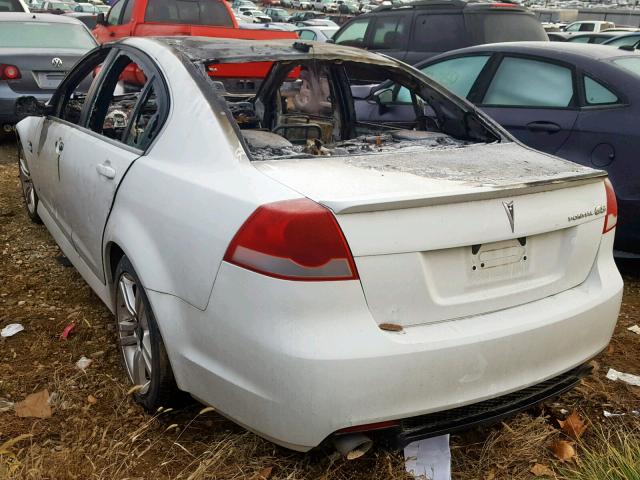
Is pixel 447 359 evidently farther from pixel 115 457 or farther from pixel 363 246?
pixel 115 457

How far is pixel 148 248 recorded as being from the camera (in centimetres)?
263

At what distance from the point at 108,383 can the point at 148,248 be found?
858 mm

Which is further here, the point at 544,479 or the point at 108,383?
the point at 108,383

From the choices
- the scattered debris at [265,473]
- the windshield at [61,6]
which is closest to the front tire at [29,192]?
the scattered debris at [265,473]

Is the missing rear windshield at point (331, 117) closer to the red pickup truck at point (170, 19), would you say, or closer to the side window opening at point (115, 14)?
the red pickup truck at point (170, 19)

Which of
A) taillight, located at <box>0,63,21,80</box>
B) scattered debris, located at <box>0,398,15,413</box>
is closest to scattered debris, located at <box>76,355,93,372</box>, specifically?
scattered debris, located at <box>0,398,15,413</box>

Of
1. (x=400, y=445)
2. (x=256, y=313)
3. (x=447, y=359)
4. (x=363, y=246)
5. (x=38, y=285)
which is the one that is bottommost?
(x=38, y=285)

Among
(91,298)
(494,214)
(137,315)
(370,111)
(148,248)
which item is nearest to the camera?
(494,214)

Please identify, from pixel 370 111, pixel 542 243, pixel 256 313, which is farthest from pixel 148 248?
pixel 370 111

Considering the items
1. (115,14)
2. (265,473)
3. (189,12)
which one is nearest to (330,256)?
(265,473)

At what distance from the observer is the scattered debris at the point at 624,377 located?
3.30 metres

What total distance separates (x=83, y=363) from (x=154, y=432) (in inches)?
28.8

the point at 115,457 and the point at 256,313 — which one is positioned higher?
the point at 256,313

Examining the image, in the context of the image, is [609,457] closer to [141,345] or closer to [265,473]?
[265,473]
